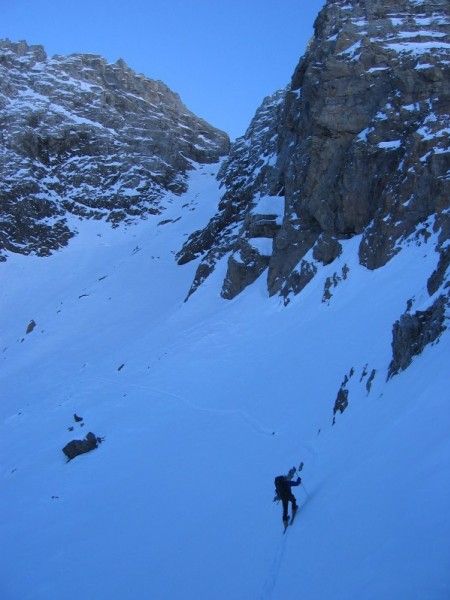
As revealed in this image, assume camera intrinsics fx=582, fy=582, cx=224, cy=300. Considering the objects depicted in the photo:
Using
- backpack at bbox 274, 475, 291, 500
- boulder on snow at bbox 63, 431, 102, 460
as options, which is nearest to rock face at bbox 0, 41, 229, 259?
boulder on snow at bbox 63, 431, 102, 460

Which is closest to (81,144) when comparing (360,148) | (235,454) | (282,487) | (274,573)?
(360,148)

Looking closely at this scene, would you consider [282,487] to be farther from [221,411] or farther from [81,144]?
[81,144]

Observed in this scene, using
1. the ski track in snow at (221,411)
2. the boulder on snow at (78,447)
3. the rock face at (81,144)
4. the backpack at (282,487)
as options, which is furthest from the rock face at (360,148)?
the rock face at (81,144)

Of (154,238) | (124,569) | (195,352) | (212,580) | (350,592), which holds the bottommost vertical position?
(350,592)

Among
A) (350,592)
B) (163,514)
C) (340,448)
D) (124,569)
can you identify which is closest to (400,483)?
(350,592)

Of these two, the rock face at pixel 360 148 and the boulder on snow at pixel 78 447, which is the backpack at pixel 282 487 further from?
the boulder on snow at pixel 78 447

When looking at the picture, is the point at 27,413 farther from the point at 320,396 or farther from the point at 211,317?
the point at 320,396

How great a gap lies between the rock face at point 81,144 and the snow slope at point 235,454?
34.6 meters

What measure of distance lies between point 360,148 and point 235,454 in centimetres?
1663

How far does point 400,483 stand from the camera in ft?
25.4

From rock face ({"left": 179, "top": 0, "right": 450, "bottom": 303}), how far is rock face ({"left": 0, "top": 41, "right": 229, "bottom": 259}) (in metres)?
40.1

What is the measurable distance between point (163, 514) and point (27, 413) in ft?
55.7

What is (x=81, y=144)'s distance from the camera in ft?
262

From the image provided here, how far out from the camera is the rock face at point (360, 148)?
23.8 meters
